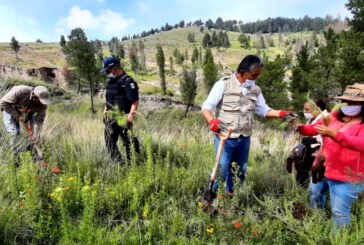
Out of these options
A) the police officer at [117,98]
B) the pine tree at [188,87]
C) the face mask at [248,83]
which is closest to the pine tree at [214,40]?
the pine tree at [188,87]

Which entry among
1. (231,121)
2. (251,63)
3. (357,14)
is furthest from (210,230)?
(357,14)

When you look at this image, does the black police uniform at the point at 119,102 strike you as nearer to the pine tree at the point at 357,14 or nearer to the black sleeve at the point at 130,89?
the black sleeve at the point at 130,89

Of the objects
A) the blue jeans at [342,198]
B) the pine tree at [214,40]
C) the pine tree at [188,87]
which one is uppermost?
the pine tree at [214,40]

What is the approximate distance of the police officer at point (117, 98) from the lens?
174 inches

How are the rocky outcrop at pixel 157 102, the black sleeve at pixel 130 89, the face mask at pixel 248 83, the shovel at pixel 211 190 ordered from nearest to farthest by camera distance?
the shovel at pixel 211 190, the face mask at pixel 248 83, the black sleeve at pixel 130 89, the rocky outcrop at pixel 157 102

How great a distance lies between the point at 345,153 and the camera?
2.59 m

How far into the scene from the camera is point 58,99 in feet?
89.0

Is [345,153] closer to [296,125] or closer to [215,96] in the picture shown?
[296,125]

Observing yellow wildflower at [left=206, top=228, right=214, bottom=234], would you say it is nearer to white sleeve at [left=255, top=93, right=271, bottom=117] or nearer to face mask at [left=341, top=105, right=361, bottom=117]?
face mask at [left=341, top=105, right=361, bottom=117]

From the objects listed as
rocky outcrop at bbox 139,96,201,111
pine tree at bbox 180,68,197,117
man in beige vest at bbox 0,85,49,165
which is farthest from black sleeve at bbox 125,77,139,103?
pine tree at bbox 180,68,197,117

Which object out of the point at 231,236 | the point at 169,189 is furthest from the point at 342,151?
the point at 169,189

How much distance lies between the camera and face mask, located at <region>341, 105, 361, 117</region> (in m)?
2.59

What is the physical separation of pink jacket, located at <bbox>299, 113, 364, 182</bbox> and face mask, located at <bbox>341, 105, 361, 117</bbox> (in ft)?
0.27

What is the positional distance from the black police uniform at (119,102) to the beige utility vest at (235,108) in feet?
5.33
